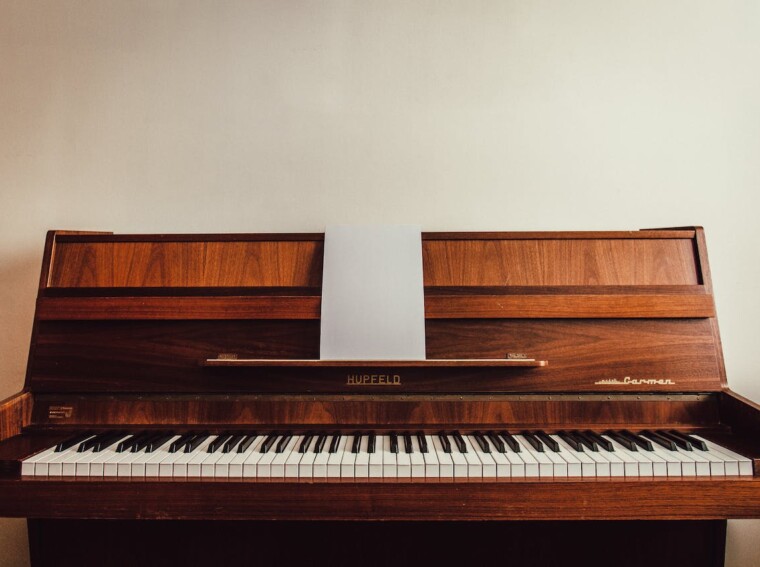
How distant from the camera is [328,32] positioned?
2.23 metres

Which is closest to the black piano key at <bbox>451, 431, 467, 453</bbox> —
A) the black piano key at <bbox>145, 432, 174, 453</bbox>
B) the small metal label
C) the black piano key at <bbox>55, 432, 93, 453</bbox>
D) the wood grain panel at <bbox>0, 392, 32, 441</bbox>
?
the black piano key at <bbox>145, 432, 174, 453</bbox>

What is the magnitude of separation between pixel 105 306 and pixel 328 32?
159 cm

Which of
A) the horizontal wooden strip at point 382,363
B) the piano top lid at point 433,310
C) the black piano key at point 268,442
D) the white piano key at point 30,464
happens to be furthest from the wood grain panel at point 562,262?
the white piano key at point 30,464

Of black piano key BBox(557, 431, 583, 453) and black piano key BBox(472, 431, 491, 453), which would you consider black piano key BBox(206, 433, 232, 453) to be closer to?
black piano key BBox(472, 431, 491, 453)

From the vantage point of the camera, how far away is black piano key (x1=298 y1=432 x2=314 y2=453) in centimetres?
139

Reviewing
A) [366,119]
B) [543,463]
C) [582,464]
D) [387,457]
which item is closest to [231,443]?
[387,457]

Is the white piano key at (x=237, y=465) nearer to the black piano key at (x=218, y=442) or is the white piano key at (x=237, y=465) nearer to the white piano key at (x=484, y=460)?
the black piano key at (x=218, y=442)

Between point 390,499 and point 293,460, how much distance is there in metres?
0.29

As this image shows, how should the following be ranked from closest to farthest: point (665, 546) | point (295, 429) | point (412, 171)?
point (295, 429) < point (665, 546) < point (412, 171)

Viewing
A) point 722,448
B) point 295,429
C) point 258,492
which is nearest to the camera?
point 258,492

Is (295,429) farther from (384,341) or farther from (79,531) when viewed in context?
(79,531)

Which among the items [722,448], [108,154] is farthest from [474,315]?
[108,154]

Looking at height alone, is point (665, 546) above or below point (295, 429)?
below

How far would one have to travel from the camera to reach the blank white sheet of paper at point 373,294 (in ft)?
5.16
